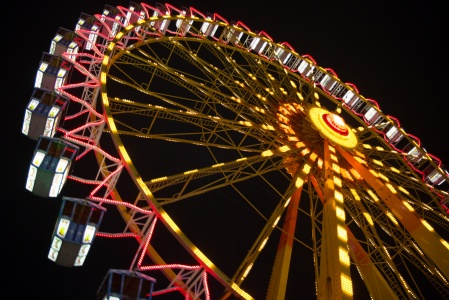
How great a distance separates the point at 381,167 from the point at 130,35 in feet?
27.7

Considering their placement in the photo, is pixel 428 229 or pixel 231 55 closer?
pixel 428 229

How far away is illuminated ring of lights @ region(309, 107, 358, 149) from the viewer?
46.9 feet

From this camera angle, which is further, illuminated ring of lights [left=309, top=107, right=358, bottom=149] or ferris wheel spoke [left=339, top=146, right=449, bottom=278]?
illuminated ring of lights [left=309, top=107, right=358, bottom=149]

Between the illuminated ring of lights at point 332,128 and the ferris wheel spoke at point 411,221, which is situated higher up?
the illuminated ring of lights at point 332,128

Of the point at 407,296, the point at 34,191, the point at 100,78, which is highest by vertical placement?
the point at 100,78

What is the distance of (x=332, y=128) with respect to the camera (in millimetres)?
14570

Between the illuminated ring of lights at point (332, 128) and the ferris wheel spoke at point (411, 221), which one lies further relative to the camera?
the illuminated ring of lights at point (332, 128)

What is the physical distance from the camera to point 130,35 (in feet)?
50.2

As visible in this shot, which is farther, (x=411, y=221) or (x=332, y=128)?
(x=332, y=128)

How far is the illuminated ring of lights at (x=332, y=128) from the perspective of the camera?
46.9ft

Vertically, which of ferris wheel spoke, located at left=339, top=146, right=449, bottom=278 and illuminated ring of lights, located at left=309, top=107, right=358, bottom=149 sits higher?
illuminated ring of lights, located at left=309, top=107, right=358, bottom=149

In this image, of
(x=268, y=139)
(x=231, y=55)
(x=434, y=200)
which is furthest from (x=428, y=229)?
(x=231, y=55)

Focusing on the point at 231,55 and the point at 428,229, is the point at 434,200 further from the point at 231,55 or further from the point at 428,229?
the point at 231,55

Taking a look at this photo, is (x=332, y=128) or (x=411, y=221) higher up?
(x=332, y=128)
